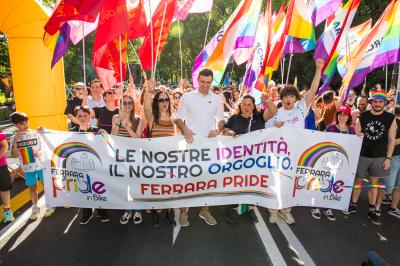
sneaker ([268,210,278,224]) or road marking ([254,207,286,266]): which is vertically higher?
sneaker ([268,210,278,224])

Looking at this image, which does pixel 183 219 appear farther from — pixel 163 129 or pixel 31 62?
pixel 31 62

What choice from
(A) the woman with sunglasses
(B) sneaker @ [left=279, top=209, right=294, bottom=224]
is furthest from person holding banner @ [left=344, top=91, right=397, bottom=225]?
(A) the woman with sunglasses

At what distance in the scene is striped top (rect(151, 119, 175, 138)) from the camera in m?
4.48

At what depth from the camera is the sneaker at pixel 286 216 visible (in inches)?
182

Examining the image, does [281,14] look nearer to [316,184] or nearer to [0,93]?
[316,184]

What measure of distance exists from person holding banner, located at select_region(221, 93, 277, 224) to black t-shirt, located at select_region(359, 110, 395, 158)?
1.44 metres

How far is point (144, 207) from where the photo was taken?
14.3ft

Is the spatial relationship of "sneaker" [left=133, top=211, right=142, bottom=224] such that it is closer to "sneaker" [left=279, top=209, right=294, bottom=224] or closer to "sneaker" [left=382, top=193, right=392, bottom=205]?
"sneaker" [left=279, top=209, right=294, bottom=224]

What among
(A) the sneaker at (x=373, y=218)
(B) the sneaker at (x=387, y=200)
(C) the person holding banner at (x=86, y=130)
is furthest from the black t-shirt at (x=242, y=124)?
(B) the sneaker at (x=387, y=200)

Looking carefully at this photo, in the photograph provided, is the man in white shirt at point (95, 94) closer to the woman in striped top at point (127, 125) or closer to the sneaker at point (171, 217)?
the woman in striped top at point (127, 125)

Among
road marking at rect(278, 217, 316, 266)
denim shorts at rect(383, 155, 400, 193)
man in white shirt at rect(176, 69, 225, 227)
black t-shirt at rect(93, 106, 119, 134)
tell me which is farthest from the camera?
black t-shirt at rect(93, 106, 119, 134)

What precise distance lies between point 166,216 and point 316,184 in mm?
2256

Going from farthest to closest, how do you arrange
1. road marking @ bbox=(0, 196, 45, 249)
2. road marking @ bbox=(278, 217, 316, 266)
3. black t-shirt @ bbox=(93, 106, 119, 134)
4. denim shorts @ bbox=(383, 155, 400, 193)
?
black t-shirt @ bbox=(93, 106, 119, 134) < denim shorts @ bbox=(383, 155, 400, 193) < road marking @ bbox=(0, 196, 45, 249) < road marking @ bbox=(278, 217, 316, 266)

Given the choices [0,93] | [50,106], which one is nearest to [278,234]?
[50,106]
